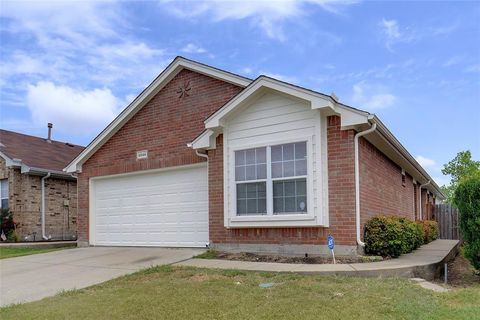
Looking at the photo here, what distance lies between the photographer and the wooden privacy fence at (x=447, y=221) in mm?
21500

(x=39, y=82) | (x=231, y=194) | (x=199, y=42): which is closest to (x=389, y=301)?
(x=231, y=194)

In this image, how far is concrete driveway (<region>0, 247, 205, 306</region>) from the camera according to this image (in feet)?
27.2

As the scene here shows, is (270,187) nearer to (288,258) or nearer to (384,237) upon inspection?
(288,258)

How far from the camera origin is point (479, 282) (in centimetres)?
857

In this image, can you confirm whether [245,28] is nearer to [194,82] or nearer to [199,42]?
[199,42]

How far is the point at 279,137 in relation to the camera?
1043cm

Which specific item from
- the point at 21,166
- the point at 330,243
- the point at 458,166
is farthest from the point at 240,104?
the point at 458,166

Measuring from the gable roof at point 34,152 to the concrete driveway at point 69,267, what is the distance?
6.40m

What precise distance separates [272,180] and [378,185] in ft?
10.6

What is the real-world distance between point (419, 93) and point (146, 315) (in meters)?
11.7

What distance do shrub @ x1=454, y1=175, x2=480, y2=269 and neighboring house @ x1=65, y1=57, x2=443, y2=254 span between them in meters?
2.03

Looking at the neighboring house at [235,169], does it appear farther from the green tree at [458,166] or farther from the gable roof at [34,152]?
the green tree at [458,166]

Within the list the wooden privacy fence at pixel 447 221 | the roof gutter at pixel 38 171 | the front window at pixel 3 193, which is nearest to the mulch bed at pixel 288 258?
the roof gutter at pixel 38 171

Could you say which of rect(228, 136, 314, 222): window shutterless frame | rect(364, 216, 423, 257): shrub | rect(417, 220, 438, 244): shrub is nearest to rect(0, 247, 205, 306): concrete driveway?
rect(228, 136, 314, 222): window shutterless frame
